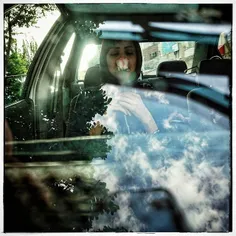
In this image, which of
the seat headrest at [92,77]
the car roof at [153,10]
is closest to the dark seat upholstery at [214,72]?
the car roof at [153,10]

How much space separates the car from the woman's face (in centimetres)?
8

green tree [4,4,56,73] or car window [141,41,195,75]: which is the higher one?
green tree [4,4,56,73]

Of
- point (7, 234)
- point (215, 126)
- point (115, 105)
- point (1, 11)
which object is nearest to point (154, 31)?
point (115, 105)

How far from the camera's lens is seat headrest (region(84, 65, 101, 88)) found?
2852mm

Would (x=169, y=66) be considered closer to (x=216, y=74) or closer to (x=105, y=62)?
(x=216, y=74)

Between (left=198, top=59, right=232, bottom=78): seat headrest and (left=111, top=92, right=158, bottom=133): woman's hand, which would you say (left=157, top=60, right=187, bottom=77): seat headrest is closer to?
(left=198, top=59, right=232, bottom=78): seat headrest

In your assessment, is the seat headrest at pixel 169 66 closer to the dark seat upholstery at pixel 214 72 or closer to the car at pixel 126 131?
the car at pixel 126 131

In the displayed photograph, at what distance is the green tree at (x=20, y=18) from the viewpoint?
111 inches

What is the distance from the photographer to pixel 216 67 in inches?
114

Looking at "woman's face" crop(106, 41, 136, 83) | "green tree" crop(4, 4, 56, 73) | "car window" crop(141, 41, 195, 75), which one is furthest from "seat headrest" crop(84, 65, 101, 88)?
"green tree" crop(4, 4, 56, 73)

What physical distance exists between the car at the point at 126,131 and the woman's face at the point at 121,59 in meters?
0.08

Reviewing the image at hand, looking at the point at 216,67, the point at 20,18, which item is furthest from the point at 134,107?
the point at 20,18

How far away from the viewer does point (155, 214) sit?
9.10 ft

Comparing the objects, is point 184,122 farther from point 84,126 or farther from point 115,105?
point 84,126
